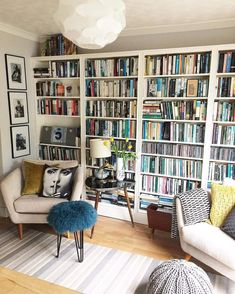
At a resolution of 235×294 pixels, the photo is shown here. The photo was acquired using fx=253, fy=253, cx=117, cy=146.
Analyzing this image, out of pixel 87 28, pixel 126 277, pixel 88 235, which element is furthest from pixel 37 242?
pixel 87 28

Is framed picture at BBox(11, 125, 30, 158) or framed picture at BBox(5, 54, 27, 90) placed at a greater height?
framed picture at BBox(5, 54, 27, 90)

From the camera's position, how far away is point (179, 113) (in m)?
3.00

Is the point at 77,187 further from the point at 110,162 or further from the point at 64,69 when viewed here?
the point at 64,69

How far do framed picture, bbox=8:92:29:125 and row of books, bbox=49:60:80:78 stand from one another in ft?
1.70

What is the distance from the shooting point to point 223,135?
112 inches

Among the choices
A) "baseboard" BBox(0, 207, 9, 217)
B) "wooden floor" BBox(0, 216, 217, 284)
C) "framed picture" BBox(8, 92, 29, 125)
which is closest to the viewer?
"wooden floor" BBox(0, 216, 217, 284)

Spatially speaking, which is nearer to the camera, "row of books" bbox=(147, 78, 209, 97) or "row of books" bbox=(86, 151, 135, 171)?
"row of books" bbox=(147, 78, 209, 97)

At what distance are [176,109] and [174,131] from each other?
0.86 ft

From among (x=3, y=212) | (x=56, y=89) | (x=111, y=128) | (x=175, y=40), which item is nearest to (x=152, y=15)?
(x=175, y=40)

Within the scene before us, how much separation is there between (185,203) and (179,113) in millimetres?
1131

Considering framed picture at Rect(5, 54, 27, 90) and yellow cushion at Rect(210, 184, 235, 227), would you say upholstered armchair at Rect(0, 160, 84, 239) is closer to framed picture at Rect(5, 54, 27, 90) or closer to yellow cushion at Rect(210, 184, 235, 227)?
framed picture at Rect(5, 54, 27, 90)

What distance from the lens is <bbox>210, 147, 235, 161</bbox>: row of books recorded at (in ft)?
9.32

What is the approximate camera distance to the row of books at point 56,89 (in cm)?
356

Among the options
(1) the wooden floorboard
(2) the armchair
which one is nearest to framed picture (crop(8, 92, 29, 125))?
(1) the wooden floorboard
